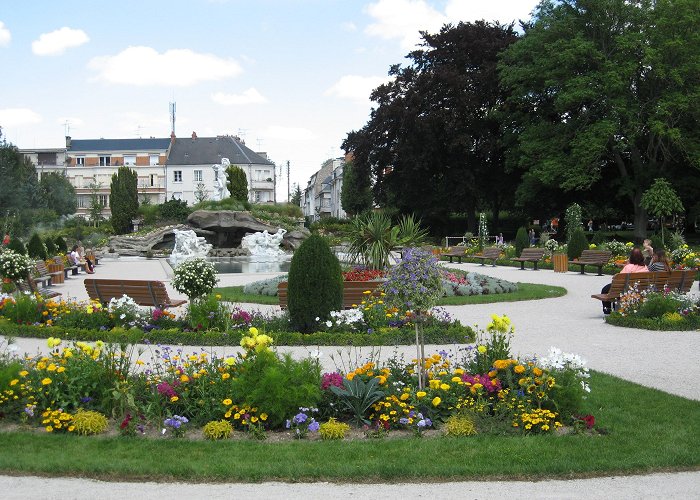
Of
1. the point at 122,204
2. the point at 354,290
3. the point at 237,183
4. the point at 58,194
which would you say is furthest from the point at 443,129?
the point at 58,194

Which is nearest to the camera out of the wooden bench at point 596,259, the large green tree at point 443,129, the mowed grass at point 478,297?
the mowed grass at point 478,297

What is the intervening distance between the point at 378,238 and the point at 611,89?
23.2 metres

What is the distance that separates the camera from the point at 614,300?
13.7 meters

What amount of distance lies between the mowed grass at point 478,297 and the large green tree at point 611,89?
19980 mm

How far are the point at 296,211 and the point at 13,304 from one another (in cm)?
4586

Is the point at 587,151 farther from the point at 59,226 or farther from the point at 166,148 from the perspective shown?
the point at 166,148

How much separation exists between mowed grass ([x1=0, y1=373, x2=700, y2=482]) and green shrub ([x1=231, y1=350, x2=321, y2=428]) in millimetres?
372

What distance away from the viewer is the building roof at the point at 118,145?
93938mm

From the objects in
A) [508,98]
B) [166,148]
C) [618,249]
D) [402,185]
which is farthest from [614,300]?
[166,148]

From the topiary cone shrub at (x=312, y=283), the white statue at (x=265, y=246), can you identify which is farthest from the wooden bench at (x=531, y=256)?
the topiary cone shrub at (x=312, y=283)

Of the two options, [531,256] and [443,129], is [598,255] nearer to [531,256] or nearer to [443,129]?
[531,256]

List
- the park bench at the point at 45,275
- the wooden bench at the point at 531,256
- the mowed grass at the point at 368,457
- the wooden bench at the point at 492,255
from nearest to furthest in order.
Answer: the mowed grass at the point at 368,457 → the park bench at the point at 45,275 → the wooden bench at the point at 531,256 → the wooden bench at the point at 492,255

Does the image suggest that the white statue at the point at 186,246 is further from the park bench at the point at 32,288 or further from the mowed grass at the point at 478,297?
the mowed grass at the point at 478,297

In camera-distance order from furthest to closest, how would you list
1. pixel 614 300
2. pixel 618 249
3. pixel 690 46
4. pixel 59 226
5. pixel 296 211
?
1. pixel 59 226
2. pixel 296 211
3. pixel 690 46
4. pixel 618 249
5. pixel 614 300
